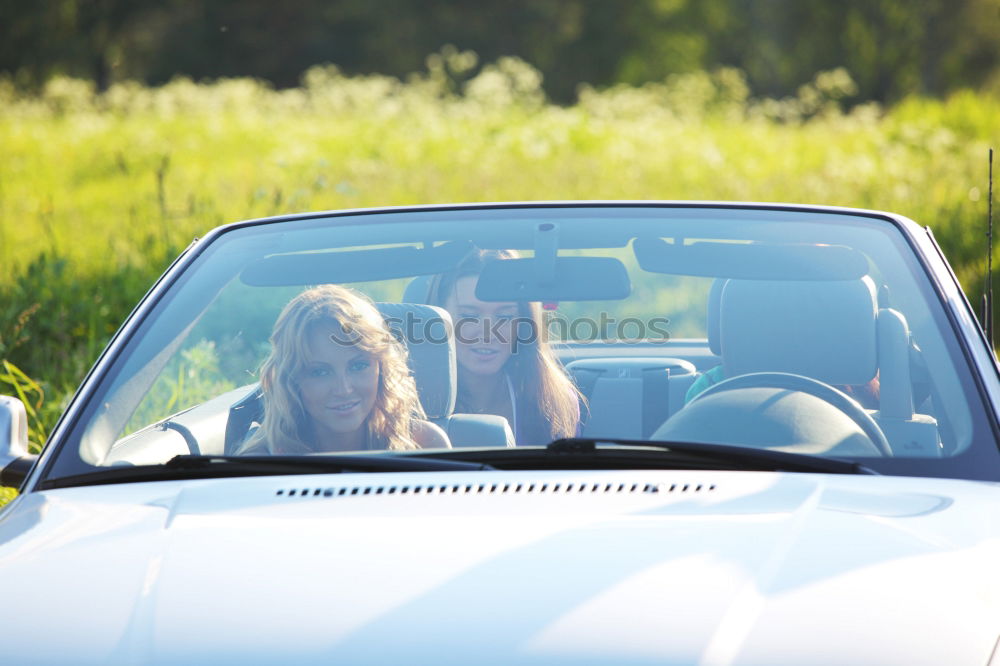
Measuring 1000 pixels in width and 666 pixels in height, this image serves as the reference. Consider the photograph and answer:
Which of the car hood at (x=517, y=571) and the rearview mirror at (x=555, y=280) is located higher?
the rearview mirror at (x=555, y=280)

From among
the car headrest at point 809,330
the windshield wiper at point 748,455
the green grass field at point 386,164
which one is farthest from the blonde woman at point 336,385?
the green grass field at point 386,164

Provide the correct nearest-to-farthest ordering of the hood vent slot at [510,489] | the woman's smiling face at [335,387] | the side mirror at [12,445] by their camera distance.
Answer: the hood vent slot at [510,489] → the side mirror at [12,445] → the woman's smiling face at [335,387]

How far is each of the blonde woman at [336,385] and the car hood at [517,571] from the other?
0.32m

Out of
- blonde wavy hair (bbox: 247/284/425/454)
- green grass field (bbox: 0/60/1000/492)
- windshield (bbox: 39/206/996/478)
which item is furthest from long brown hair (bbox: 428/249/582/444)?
green grass field (bbox: 0/60/1000/492)

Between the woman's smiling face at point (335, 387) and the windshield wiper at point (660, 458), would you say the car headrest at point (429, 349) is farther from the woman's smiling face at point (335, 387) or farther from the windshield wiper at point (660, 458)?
the windshield wiper at point (660, 458)

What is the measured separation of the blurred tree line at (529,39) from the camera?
3969cm

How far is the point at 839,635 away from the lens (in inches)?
63.9

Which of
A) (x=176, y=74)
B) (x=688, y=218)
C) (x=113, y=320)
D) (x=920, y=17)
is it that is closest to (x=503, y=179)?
(x=113, y=320)

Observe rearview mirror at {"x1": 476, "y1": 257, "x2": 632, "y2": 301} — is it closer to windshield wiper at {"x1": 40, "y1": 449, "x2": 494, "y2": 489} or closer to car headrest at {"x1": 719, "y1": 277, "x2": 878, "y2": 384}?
car headrest at {"x1": 719, "y1": 277, "x2": 878, "y2": 384}

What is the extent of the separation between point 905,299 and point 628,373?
66 cm

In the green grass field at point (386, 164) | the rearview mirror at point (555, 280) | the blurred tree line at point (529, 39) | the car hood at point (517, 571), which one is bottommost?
the car hood at point (517, 571)

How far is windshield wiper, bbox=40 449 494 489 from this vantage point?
7.25ft

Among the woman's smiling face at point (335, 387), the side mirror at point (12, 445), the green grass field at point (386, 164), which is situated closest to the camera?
the side mirror at point (12, 445)

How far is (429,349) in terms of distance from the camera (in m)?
2.68
